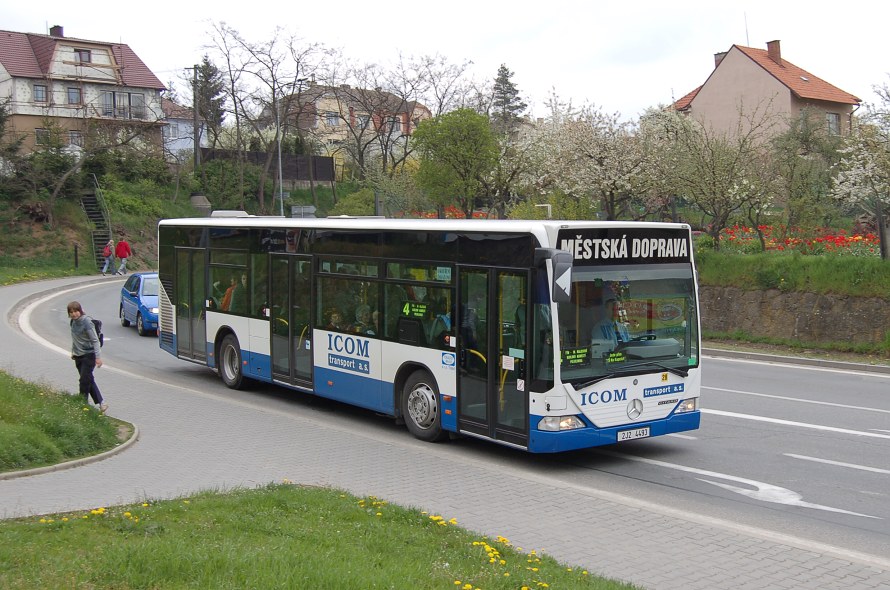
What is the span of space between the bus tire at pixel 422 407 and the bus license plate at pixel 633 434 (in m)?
2.38

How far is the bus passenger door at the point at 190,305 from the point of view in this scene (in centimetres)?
1792

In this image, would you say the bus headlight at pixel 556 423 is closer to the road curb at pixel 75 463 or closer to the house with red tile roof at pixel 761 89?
the road curb at pixel 75 463

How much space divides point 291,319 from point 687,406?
6617 mm

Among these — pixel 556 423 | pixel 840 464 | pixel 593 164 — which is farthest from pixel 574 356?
pixel 593 164

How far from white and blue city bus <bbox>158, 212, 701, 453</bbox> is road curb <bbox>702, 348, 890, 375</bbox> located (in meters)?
10.2

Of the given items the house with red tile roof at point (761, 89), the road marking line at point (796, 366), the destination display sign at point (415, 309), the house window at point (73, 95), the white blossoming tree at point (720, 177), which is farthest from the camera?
the house window at point (73, 95)

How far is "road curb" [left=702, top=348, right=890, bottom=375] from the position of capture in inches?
787

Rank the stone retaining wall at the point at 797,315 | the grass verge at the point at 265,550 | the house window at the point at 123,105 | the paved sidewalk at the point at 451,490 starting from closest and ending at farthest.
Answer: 1. the grass verge at the point at 265,550
2. the paved sidewalk at the point at 451,490
3. the stone retaining wall at the point at 797,315
4. the house window at the point at 123,105

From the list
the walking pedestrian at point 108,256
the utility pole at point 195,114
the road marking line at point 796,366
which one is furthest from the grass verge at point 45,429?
the utility pole at point 195,114

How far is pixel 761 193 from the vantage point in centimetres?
2611

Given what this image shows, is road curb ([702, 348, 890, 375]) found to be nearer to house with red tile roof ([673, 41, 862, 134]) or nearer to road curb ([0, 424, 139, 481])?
road curb ([0, 424, 139, 481])

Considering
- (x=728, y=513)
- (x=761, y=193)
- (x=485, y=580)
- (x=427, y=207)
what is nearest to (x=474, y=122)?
(x=761, y=193)

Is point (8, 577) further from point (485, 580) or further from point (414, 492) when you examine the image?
point (414, 492)

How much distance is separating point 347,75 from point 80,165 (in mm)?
22831
